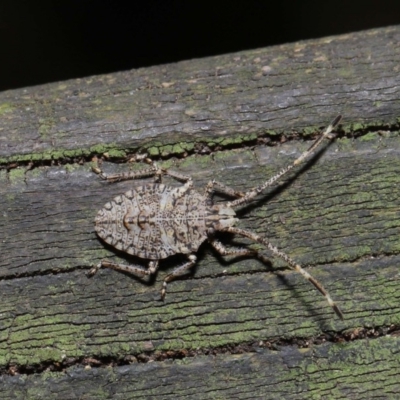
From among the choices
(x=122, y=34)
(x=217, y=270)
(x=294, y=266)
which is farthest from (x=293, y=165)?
(x=122, y=34)

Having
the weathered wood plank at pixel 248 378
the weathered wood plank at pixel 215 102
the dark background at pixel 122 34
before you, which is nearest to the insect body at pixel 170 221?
the weathered wood plank at pixel 215 102

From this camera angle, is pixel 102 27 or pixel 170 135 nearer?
pixel 170 135

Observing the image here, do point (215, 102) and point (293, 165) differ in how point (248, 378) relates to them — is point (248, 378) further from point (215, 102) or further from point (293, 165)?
point (215, 102)

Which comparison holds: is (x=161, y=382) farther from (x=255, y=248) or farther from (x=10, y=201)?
(x=10, y=201)

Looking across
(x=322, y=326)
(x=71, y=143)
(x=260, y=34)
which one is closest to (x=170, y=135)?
(x=71, y=143)

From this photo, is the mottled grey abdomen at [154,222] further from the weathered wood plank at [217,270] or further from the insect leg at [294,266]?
the insect leg at [294,266]

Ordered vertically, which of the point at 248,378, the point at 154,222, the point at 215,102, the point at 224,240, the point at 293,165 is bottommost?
the point at 248,378
